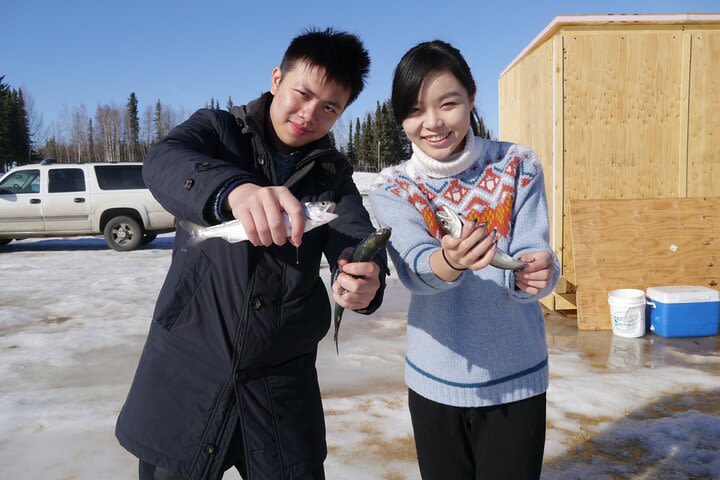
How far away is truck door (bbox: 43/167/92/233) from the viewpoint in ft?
48.4

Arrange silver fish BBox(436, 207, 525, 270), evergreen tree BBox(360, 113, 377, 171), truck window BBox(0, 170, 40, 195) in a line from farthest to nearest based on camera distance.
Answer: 1. evergreen tree BBox(360, 113, 377, 171)
2. truck window BBox(0, 170, 40, 195)
3. silver fish BBox(436, 207, 525, 270)

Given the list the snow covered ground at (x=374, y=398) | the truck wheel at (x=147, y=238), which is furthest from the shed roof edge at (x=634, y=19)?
the truck wheel at (x=147, y=238)

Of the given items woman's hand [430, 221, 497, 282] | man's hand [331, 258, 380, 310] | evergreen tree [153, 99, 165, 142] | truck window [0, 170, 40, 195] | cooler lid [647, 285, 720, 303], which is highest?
evergreen tree [153, 99, 165, 142]

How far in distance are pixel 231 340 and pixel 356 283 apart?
0.56 meters

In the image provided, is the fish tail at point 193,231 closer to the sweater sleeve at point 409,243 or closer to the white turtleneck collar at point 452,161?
the sweater sleeve at point 409,243

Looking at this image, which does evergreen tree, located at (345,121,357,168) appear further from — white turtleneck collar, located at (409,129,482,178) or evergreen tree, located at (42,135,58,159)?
white turtleneck collar, located at (409,129,482,178)

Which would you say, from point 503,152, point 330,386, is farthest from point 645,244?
point 503,152

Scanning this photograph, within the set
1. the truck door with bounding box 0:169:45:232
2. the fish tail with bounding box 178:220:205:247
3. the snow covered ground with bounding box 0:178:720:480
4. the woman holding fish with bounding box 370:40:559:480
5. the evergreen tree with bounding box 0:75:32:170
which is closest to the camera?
the fish tail with bounding box 178:220:205:247

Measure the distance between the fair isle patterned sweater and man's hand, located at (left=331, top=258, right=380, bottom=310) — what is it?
0.30 meters

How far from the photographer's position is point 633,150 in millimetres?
7391

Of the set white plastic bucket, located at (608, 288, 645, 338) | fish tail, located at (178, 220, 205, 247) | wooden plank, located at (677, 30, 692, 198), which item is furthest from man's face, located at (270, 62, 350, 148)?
wooden plank, located at (677, 30, 692, 198)

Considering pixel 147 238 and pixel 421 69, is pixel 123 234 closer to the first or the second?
pixel 147 238

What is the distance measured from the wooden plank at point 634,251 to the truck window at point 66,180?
43.7 feet

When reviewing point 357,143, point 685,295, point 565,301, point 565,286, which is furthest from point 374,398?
point 357,143
